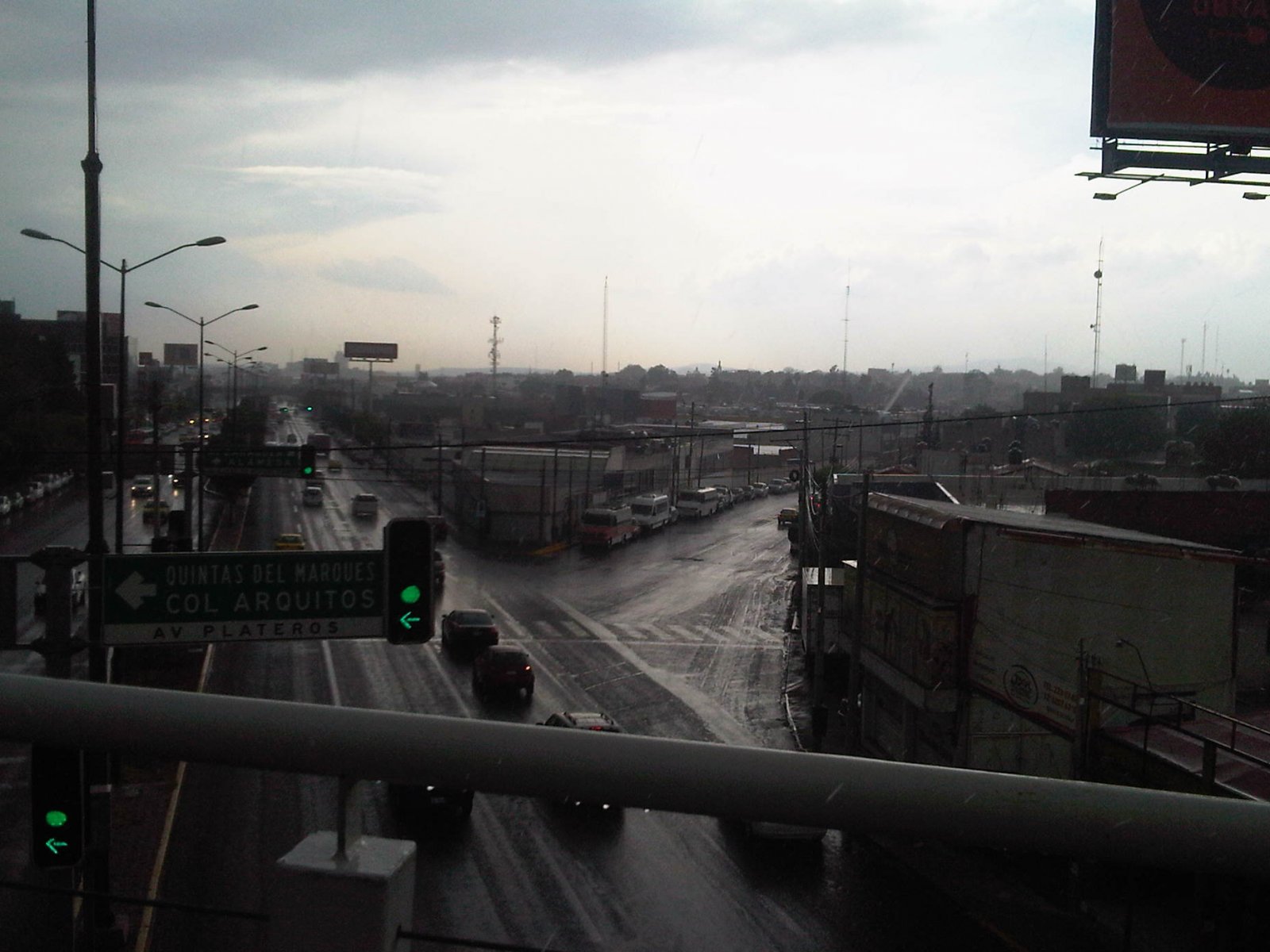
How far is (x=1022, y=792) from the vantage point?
3.69ft

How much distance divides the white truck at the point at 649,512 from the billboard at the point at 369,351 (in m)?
43.1

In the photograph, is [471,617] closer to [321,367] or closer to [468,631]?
[468,631]

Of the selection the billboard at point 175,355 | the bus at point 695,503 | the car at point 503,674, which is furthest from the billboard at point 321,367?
the car at point 503,674

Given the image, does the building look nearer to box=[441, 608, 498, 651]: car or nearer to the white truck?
box=[441, 608, 498, 651]: car

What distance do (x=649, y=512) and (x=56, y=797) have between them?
28.7m

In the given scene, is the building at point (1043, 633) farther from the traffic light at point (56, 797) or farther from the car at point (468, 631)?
the car at point (468, 631)

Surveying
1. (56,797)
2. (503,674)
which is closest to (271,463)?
(503,674)

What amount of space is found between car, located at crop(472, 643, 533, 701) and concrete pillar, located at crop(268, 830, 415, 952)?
36.7 ft

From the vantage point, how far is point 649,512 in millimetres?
30750

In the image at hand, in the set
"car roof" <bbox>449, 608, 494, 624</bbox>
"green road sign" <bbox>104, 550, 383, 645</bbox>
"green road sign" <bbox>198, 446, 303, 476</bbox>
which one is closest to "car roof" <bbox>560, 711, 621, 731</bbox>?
"green road sign" <bbox>198, 446, 303, 476</bbox>

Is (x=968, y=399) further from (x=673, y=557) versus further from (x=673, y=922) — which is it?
(x=673, y=922)

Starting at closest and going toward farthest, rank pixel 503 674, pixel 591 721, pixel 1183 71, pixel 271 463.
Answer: pixel 271 463
pixel 591 721
pixel 1183 71
pixel 503 674

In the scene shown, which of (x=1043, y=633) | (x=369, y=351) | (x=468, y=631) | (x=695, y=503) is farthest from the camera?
(x=369, y=351)

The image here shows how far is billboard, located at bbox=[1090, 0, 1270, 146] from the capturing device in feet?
33.2
